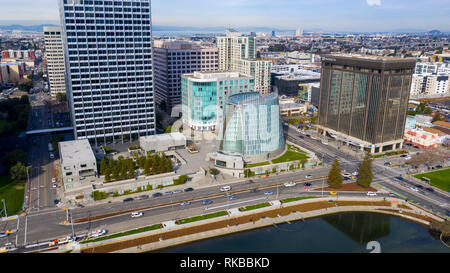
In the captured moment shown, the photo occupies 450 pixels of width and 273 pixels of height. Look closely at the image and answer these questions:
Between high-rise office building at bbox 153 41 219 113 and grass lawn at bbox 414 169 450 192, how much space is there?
283 feet

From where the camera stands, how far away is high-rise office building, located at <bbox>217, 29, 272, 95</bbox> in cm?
14900

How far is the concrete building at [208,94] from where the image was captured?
344ft

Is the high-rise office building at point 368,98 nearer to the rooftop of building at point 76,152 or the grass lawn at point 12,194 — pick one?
the rooftop of building at point 76,152

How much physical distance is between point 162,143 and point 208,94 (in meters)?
23.1

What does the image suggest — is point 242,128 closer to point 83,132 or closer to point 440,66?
point 83,132

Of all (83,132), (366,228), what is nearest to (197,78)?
(83,132)

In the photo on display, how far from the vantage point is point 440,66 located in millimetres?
198750

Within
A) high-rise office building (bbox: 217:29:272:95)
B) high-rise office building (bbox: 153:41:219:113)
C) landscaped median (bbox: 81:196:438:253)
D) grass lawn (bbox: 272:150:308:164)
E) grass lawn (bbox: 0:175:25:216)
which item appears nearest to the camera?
landscaped median (bbox: 81:196:438:253)

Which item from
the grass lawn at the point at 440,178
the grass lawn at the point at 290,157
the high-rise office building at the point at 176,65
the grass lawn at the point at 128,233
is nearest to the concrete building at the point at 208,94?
the high-rise office building at the point at 176,65

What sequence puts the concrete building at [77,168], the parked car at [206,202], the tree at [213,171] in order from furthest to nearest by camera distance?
the tree at [213,171]
the concrete building at [77,168]
the parked car at [206,202]

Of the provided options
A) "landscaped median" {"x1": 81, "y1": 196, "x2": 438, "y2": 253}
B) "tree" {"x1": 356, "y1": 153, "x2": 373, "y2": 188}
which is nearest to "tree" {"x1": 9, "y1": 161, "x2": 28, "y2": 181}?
"landscaped median" {"x1": 81, "y1": 196, "x2": 438, "y2": 253}

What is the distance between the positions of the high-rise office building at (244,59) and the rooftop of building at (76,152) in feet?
273

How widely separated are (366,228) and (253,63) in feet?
319

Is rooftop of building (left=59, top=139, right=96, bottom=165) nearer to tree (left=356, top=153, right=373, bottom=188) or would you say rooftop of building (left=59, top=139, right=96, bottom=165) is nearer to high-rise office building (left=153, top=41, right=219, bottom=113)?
high-rise office building (left=153, top=41, right=219, bottom=113)
